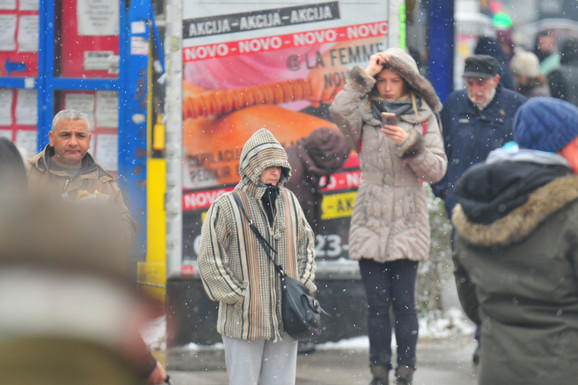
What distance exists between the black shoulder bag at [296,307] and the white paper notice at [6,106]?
4057 mm

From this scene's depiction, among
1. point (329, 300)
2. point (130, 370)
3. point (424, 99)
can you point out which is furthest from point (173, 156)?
point (130, 370)

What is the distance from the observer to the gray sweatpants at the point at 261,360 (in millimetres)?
4895

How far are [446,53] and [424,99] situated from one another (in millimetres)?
2769

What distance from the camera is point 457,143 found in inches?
269

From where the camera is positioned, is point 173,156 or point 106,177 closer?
point 106,177

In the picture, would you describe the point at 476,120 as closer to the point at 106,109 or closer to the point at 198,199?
the point at 198,199

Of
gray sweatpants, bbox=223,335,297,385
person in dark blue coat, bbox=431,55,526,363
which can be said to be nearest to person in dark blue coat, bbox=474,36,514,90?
person in dark blue coat, bbox=431,55,526,363

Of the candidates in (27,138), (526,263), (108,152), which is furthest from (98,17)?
(526,263)

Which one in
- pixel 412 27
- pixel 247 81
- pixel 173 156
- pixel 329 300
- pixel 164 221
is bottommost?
pixel 329 300

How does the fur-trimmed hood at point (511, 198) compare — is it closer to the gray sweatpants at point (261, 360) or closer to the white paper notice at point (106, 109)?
the gray sweatpants at point (261, 360)

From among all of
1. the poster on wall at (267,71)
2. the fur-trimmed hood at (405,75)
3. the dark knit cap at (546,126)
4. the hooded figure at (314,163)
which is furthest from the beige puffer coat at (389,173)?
the dark knit cap at (546,126)

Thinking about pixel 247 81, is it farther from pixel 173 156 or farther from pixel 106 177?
pixel 106 177

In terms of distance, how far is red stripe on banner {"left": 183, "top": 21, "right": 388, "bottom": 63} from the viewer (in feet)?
24.4

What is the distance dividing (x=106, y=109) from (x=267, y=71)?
1.49m
